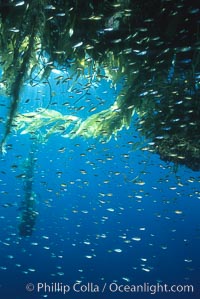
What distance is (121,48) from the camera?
156 inches

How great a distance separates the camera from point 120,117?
18.1 ft

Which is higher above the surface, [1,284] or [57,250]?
[57,250]

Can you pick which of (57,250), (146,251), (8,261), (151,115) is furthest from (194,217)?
(151,115)

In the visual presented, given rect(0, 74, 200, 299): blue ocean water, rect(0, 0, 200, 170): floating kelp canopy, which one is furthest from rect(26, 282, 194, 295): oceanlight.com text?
rect(0, 74, 200, 299): blue ocean water

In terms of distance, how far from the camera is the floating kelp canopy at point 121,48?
3260mm

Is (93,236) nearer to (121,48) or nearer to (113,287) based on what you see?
(113,287)

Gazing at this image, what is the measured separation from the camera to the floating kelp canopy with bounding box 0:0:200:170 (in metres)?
3.26

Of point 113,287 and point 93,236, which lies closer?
point 113,287

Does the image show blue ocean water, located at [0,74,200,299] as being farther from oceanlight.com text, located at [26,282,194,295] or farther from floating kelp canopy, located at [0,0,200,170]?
floating kelp canopy, located at [0,0,200,170]

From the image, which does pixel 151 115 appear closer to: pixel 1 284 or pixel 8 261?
pixel 1 284

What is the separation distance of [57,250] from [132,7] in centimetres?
10539

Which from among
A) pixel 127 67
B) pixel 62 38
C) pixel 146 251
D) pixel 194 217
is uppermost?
pixel 194 217

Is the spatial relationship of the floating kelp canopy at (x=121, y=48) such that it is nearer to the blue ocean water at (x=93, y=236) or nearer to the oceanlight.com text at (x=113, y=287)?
the oceanlight.com text at (x=113, y=287)

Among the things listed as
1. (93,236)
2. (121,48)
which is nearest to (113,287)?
(121,48)
